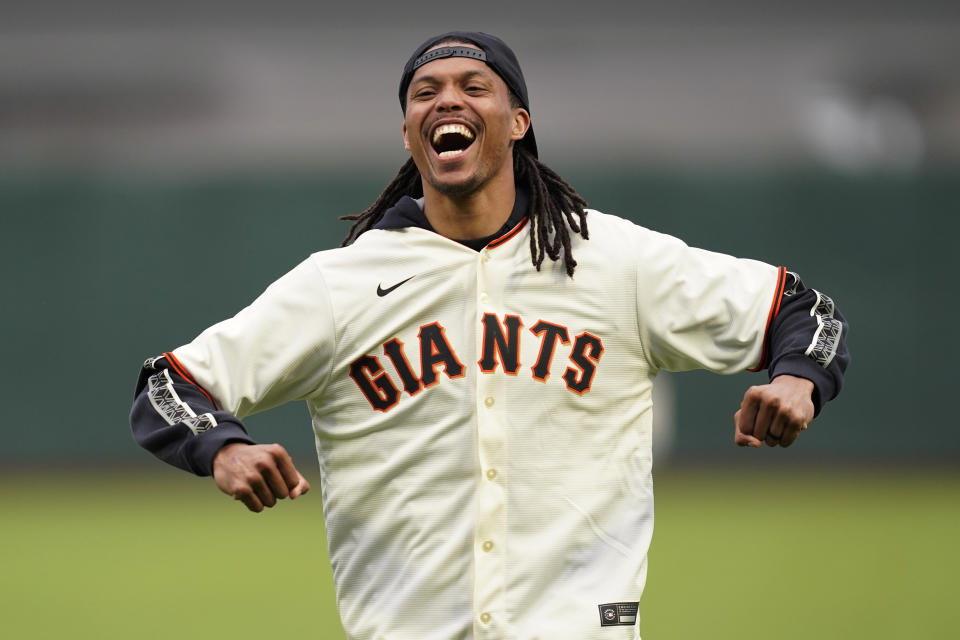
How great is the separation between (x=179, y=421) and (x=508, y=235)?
1029 millimetres

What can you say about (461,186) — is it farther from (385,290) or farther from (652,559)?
(652,559)

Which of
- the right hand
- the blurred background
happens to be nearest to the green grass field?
the blurred background

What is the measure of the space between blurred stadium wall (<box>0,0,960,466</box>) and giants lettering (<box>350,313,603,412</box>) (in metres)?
9.10

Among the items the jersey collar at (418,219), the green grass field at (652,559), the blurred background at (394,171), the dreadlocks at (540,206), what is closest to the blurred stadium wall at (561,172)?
the blurred background at (394,171)

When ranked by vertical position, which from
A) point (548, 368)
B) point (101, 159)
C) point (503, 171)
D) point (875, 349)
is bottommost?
point (875, 349)

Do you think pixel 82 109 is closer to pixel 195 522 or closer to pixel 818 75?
pixel 195 522

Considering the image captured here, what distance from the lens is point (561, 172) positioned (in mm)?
13039

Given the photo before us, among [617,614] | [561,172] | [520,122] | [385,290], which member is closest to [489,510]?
[617,614]

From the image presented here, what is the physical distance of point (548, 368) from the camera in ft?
11.4

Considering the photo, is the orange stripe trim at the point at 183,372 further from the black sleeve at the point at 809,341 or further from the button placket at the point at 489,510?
the black sleeve at the point at 809,341

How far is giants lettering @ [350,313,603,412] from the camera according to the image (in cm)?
349

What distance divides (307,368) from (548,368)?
62 cm

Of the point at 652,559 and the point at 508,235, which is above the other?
the point at 508,235

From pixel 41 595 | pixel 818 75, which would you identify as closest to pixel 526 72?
pixel 818 75
